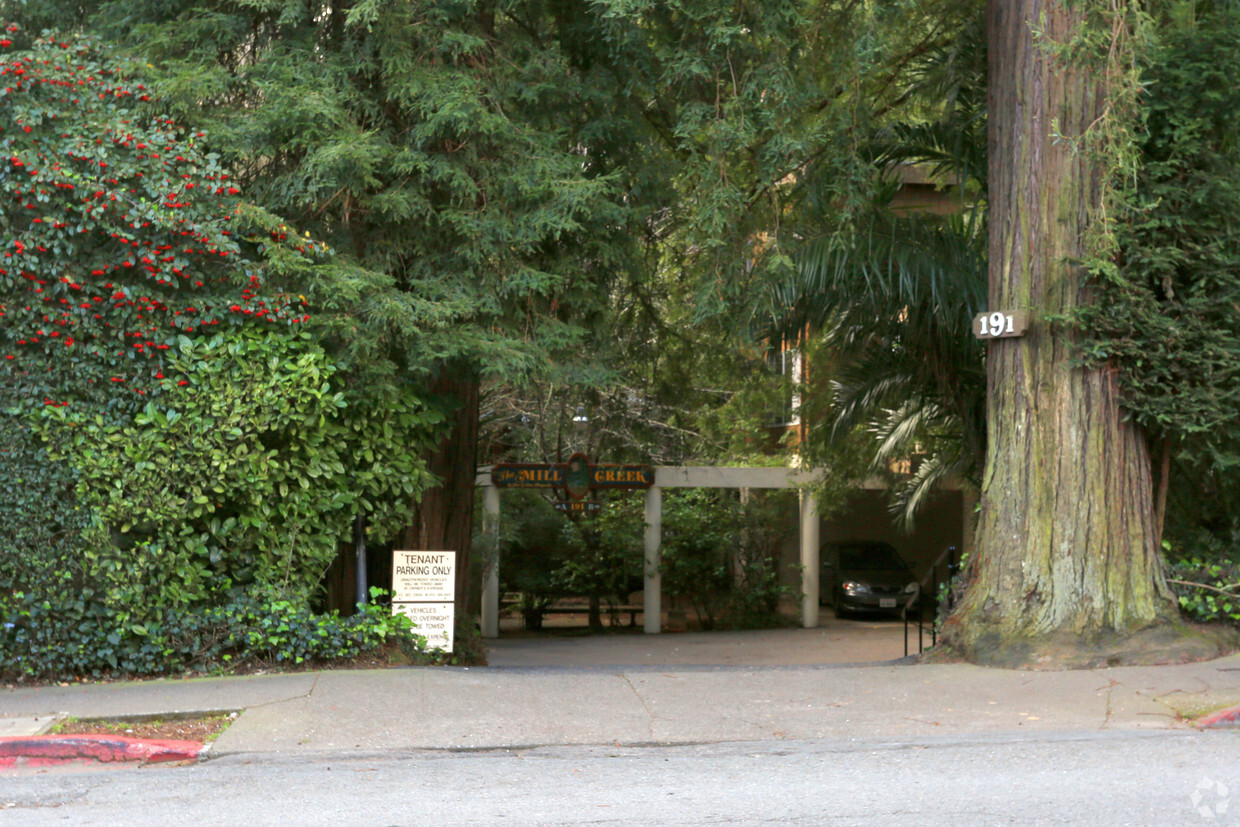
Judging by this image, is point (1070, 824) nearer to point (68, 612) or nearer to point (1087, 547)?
point (1087, 547)

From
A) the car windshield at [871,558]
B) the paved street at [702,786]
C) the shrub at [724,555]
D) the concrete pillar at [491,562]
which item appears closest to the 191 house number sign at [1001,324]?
the paved street at [702,786]

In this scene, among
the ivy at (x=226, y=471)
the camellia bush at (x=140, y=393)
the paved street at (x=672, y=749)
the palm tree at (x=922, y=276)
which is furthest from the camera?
the palm tree at (x=922, y=276)

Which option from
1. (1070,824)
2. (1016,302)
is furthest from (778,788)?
(1016,302)

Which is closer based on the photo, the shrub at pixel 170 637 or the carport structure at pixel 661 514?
the shrub at pixel 170 637

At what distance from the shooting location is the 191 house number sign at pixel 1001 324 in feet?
32.7

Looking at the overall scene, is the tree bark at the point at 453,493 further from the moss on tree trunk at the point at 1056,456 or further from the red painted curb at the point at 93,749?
the moss on tree trunk at the point at 1056,456

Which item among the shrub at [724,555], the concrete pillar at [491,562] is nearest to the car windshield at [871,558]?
the shrub at [724,555]

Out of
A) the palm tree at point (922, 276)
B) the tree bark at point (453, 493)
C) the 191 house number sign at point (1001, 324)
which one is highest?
the palm tree at point (922, 276)

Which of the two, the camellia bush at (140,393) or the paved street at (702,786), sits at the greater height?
the camellia bush at (140,393)

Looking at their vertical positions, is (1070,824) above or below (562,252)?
below

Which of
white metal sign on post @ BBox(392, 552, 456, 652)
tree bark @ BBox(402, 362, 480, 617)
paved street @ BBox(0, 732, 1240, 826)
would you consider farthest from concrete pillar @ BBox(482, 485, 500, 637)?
paved street @ BBox(0, 732, 1240, 826)

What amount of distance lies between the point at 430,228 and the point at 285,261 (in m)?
1.52

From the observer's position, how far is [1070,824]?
18.1 feet

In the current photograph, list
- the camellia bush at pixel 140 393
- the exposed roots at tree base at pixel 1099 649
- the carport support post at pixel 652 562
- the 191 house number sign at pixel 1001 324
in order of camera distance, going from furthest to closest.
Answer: the carport support post at pixel 652 562
the 191 house number sign at pixel 1001 324
the exposed roots at tree base at pixel 1099 649
the camellia bush at pixel 140 393
